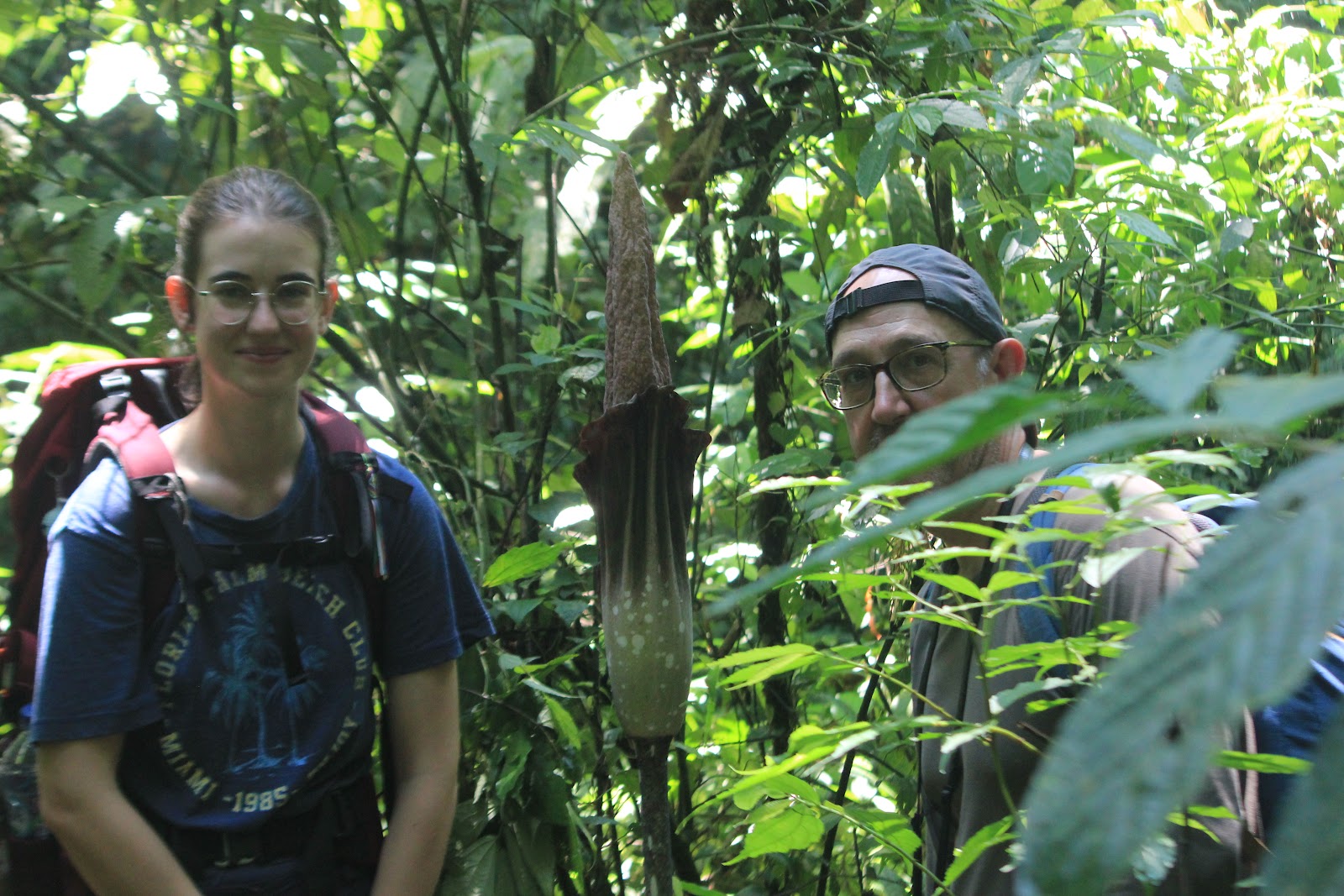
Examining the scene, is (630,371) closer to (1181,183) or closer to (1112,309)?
(1181,183)

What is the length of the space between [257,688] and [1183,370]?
1.43 m

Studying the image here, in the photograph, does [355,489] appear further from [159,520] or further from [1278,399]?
[1278,399]

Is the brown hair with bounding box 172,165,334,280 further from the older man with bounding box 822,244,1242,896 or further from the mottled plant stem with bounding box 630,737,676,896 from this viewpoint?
the mottled plant stem with bounding box 630,737,676,896

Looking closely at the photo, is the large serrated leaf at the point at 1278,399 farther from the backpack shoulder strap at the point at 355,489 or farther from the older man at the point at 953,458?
the backpack shoulder strap at the point at 355,489

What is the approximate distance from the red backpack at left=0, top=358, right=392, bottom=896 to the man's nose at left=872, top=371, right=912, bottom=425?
0.74 metres

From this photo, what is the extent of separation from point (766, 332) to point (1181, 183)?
2.73ft

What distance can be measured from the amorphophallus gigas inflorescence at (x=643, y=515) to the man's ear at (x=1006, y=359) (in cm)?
60

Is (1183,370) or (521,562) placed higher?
(1183,370)

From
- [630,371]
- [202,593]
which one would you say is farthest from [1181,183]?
[202,593]

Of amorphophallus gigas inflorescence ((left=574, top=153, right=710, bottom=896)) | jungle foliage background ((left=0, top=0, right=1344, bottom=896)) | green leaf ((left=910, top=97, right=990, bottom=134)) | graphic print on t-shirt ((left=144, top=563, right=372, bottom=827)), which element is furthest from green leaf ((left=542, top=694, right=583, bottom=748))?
green leaf ((left=910, top=97, right=990, bottom=134))

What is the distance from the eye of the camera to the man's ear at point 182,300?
1.63 metres

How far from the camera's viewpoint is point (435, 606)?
166cm

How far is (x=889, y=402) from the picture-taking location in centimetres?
156

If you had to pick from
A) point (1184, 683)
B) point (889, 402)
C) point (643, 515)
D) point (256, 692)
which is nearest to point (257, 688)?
point (256, 692)
